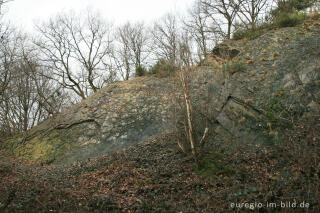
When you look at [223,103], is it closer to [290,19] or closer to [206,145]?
[206,145]

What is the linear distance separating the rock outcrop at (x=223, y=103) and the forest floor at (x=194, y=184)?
1208 millimetres

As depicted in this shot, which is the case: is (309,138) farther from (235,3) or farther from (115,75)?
(115,75)

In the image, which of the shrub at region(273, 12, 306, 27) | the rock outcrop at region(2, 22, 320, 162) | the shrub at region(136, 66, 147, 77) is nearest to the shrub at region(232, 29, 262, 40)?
the rock outcrop at region(2, 22, 320, 162)

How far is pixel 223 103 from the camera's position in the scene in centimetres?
905

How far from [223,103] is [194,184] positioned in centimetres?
456

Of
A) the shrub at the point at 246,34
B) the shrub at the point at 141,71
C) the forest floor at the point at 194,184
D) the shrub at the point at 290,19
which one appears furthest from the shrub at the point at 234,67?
the shrub at the point at 141,71

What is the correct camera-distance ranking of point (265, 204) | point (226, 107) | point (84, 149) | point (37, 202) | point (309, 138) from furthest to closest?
point (84, 149) < point (226, 107) < point (309, 138) < point (37, 202) < point (265, 204)

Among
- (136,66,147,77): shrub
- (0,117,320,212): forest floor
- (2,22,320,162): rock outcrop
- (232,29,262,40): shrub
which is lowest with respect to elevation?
(0,117,320,212): forest floor

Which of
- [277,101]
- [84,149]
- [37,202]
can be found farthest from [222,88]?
[37,202]

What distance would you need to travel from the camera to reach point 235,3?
1435cm

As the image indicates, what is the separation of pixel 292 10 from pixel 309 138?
10.6 meters

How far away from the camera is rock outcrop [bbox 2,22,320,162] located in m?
7.29

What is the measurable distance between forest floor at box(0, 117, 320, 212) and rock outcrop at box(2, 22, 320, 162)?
3.96 ft

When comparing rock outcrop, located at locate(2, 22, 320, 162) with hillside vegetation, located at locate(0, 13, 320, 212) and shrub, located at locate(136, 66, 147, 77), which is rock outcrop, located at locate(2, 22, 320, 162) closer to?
hillside vegetation, located at locate(0, 13, 320, 212)
